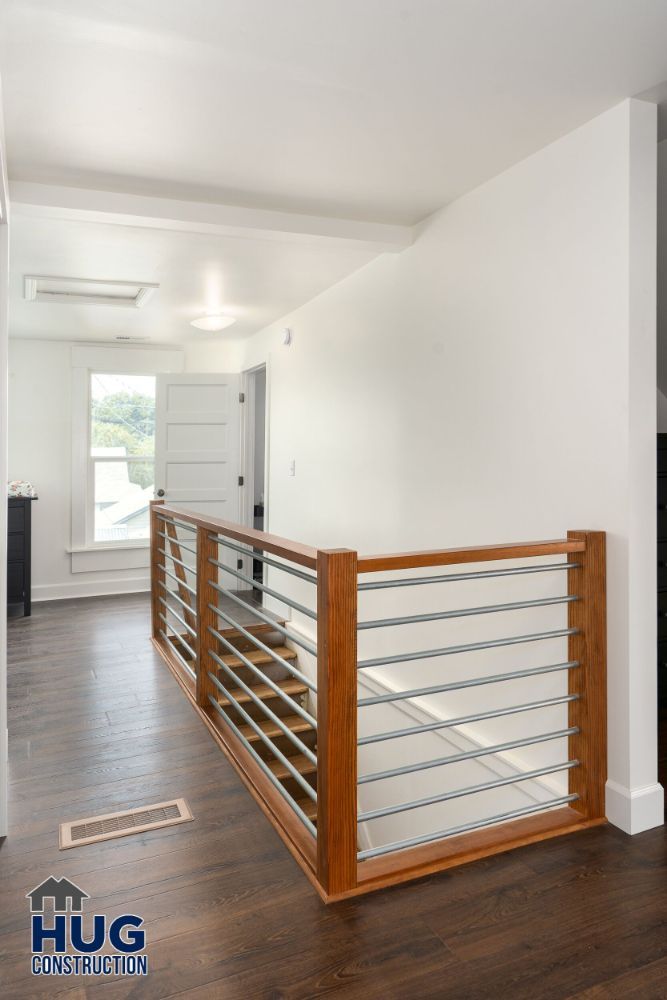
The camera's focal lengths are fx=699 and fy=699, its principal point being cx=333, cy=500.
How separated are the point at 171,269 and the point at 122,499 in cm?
312

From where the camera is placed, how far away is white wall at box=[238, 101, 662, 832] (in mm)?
2209

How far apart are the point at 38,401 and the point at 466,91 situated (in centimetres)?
508

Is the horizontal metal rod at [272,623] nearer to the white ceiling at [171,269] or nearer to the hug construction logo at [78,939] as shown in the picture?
the hug construction logo at [78,939]

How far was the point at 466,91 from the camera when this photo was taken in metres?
2.13

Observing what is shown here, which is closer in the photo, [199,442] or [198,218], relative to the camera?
[198,218]

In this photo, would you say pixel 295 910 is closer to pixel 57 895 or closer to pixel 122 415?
pixel 57 895

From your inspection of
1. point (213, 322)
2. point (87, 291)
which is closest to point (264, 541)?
point (87, 291)

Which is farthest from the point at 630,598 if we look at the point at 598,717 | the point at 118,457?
the point at 118,457

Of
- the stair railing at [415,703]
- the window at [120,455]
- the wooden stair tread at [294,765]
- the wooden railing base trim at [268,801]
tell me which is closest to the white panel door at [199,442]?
the window at [120,455]

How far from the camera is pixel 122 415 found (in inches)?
258

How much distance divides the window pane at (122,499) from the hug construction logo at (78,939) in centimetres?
484

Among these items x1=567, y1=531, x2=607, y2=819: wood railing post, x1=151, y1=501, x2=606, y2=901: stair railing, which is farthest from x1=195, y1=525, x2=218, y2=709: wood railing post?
x1=567, y1=531, x2=607, y2=819: wood railing post

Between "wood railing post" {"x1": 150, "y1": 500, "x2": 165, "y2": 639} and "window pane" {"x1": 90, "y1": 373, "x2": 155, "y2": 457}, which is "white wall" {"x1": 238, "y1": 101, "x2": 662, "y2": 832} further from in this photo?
"window pane" {"x1": 90, "y1": 373, "x2": 155, "y2": 457}

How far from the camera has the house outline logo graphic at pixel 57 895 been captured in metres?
1.85
